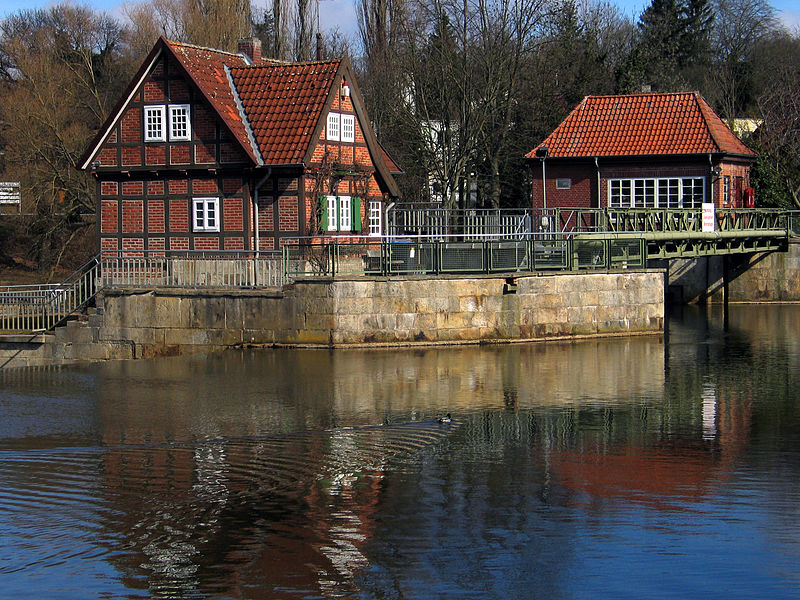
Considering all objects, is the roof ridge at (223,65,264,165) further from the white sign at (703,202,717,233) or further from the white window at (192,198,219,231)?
the white sign at (703,202,717,233)

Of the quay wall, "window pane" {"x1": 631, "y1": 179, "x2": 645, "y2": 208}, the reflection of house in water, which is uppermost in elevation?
"window pane" {"x1": 631, "y1": 179, "x2": 645, "y2": 208}

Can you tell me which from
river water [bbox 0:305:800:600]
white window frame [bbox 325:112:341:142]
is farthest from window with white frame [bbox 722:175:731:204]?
river water [bbox 0:305:800:600]

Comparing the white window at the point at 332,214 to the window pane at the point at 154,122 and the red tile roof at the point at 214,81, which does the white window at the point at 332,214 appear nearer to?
the red tile roof at the point at 214,81

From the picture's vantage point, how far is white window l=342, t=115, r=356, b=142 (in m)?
34.1

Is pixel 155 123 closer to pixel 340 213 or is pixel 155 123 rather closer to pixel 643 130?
pixel 340 213

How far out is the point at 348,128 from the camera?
113 feet

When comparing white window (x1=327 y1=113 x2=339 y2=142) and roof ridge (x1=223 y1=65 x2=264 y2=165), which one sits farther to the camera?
white window (x1=327 y1=113 x2=339 y2=142)

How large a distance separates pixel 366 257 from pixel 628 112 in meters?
21.6

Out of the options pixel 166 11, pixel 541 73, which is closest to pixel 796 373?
pixel 541 73

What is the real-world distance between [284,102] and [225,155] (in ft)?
7.99

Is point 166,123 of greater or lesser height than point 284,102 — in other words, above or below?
below

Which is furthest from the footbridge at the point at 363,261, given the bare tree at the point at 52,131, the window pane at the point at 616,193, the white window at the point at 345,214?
the bare tree at the point at 52,131

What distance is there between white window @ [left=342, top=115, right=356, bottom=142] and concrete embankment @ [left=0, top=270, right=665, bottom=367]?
368 inches

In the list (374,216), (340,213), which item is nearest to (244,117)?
(340,213)
